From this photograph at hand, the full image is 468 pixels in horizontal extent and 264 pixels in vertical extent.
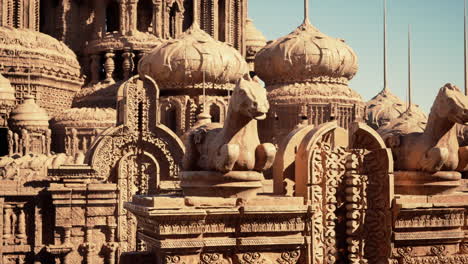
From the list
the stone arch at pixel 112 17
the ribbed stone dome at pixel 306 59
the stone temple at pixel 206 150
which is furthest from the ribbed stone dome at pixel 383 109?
the stone arch at pixel 112 17

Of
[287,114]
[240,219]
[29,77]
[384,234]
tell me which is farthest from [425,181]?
[29,77]

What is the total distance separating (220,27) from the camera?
1508 inches

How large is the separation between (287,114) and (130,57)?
9217 mm

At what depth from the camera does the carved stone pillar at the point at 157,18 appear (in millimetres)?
35062

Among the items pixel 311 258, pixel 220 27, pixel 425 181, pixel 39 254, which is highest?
pixel 220 27

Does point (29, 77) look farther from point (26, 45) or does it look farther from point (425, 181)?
point (425, 181)

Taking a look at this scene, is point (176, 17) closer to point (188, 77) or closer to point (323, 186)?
point (188, 77)

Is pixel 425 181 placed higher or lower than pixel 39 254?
higher

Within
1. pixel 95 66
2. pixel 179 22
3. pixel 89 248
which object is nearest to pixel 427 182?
pixel 89 248

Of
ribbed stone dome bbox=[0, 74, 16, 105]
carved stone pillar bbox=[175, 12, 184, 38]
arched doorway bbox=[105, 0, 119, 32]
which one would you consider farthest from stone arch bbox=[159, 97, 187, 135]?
arched doorway bbox=[105, 0, 119, 32]

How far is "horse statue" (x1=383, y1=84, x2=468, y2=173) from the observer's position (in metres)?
11.1

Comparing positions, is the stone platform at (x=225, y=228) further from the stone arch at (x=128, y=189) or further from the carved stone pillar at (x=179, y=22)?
the carved stone pillar at (x=179, y=22)

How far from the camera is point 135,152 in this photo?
19.4m

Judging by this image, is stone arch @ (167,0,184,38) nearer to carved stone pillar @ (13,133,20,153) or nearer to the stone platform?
carved stone pillar @ (13,133,20,153)
